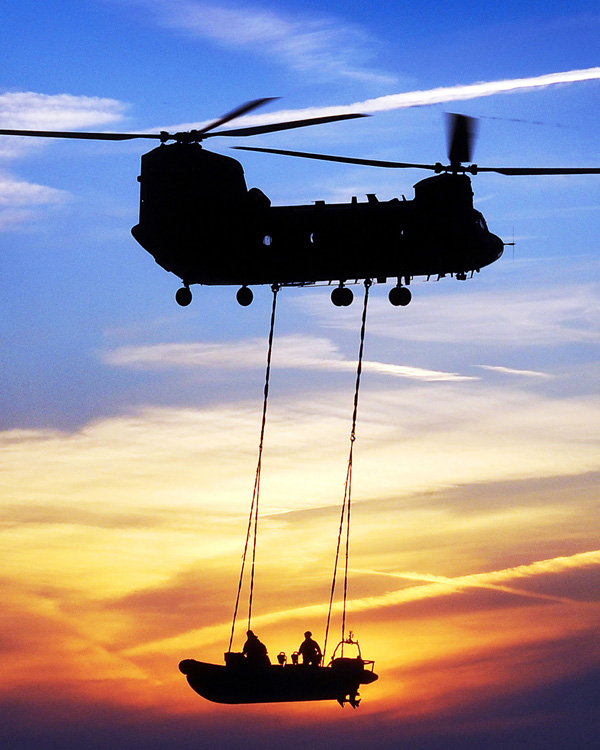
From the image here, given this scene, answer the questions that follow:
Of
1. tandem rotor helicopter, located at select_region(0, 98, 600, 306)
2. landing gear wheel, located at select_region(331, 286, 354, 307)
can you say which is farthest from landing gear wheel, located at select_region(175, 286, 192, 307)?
landing gear wheel, located at select_region(331, 286, 354, 307)

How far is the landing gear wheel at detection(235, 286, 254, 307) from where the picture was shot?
39.2m

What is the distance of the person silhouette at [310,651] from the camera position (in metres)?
39.2

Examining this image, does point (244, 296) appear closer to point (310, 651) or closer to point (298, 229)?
point (298, 229)

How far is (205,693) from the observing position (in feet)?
126

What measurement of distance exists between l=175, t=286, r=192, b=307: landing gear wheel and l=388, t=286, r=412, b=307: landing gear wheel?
20.9 feet

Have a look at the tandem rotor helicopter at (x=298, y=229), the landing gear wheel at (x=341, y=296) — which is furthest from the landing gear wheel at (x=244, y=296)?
the landing gear wheel at (x=341, y=296)

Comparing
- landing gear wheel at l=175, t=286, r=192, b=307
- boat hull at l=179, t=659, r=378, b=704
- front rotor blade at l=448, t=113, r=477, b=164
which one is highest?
front rotor blade at l=448, t=113, r=477, b=164

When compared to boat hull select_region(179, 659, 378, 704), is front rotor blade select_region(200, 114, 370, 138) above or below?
above

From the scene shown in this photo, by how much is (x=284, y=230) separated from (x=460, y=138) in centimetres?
617

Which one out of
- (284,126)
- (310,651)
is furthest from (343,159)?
(310,651)

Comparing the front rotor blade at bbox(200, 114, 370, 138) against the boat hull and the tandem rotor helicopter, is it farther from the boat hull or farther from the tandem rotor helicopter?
the boat hull

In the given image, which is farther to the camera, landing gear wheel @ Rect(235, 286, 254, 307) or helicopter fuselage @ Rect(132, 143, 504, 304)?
landing gear wheel @ Rect(235, 286, 254, 307)

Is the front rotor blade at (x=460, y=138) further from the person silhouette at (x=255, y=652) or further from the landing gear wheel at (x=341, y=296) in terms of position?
the person silhouette at (x=255, y=652)

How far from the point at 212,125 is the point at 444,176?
25.0 feet
